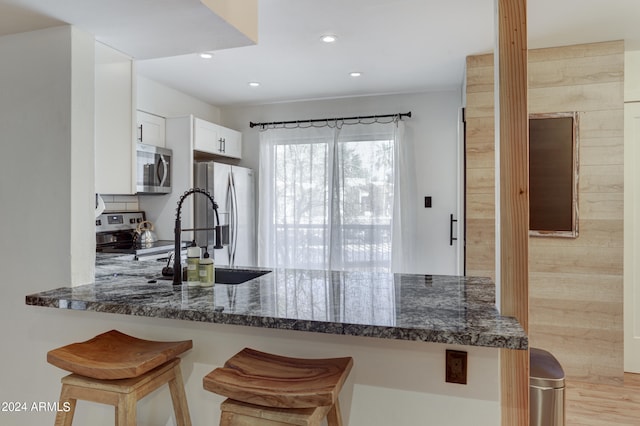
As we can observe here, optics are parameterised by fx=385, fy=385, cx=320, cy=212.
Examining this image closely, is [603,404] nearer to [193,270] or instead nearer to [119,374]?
[193,270]

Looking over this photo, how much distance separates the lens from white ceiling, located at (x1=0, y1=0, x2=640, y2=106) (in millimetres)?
1635

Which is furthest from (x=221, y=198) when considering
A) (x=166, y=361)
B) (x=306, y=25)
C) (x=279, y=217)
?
(x=166, y=361)

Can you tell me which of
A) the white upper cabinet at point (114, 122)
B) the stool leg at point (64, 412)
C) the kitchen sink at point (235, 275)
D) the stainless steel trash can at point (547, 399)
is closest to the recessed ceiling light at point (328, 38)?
the white upper cabinet at point (114, 122)

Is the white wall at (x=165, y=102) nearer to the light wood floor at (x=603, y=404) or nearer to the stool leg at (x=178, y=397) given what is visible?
the stool leg at (x=178, y=397)

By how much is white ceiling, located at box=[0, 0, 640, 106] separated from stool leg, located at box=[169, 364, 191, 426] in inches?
56.3

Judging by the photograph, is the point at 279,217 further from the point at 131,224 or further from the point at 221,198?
the point at 131,224

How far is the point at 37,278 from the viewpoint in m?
1.73

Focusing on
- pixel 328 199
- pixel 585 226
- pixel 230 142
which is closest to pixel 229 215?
pixel 230 142

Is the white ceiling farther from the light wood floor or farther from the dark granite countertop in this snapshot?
the light wood floor

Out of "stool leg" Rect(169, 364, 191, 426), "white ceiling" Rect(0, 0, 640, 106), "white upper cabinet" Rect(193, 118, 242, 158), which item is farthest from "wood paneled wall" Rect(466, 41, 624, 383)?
"white upper cabinet" Rect(193, 118, 242, 158)

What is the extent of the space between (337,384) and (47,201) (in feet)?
4.91

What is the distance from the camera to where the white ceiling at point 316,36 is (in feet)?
5.36

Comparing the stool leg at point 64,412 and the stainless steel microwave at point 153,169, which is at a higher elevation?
the stainless steel microwave at point 153,169

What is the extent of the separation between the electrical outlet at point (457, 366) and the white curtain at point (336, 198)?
9.38 feet
